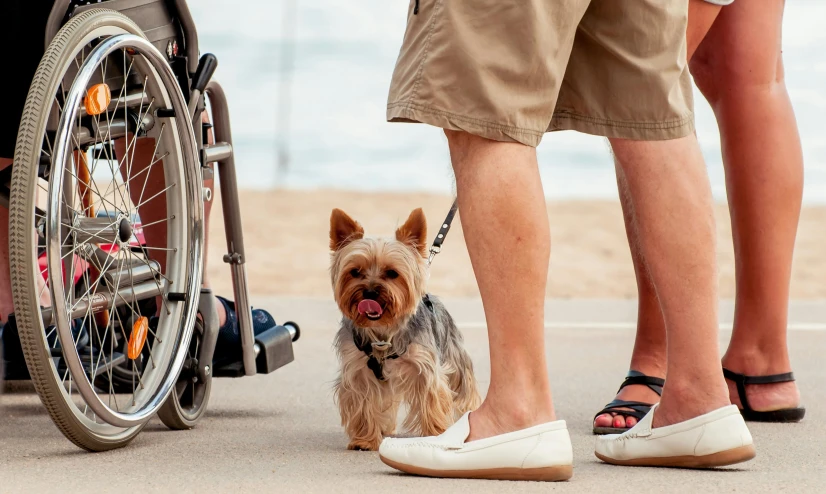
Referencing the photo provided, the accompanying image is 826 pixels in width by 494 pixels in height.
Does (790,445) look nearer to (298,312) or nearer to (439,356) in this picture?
(439,356)

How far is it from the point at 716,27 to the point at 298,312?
3443mm

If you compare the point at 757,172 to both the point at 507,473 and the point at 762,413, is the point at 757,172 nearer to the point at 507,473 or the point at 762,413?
the point at 762,413

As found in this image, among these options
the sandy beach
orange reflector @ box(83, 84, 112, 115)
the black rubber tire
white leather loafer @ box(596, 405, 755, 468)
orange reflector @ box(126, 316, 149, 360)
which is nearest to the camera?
the black rubber tire

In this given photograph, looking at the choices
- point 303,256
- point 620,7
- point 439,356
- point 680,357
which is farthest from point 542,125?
point 303,256

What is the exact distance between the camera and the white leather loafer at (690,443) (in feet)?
8.23

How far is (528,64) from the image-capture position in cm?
238

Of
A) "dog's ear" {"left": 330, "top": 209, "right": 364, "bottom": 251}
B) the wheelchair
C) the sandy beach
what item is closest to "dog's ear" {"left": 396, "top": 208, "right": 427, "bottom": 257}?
"dog's ear" {"left": 330, "top": 209, "right": 364, "bottom": 251}

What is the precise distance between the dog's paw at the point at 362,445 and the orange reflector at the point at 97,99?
1.10m

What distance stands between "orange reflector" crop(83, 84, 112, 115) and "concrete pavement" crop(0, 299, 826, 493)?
32.9 inches

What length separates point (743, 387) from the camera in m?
3.46

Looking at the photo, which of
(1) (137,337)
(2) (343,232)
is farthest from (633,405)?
(1) (137,337)

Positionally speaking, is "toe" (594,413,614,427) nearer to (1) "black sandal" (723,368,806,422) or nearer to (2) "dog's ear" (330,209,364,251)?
(1) "black sandal" (723,368,806,422)

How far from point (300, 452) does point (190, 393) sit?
558 mm

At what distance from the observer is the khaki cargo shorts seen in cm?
238
